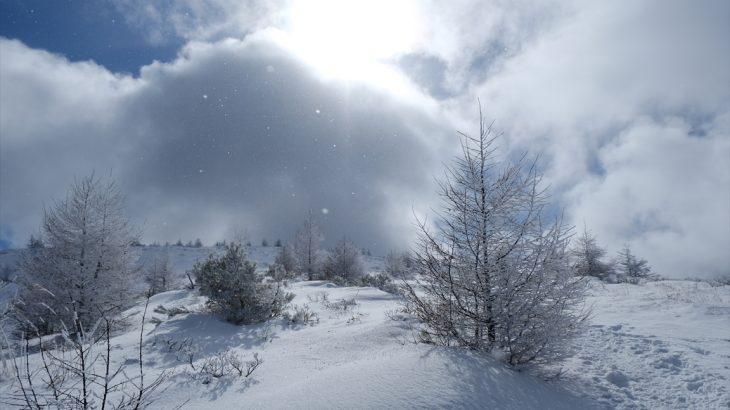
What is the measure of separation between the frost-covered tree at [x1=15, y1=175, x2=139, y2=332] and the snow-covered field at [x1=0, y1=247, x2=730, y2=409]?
382 cm

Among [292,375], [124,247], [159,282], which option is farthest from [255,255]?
[292,375]

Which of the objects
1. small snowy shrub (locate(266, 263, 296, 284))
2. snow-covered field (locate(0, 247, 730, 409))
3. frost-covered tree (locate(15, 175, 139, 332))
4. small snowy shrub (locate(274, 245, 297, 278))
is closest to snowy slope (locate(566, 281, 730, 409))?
snow-covered field (locate(0, 247, 730, 409))

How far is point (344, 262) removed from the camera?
3216cm

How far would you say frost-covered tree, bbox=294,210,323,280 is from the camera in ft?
109

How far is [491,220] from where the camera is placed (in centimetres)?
527

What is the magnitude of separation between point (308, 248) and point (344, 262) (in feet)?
12.4

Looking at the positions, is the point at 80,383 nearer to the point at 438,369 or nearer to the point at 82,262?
the point at 438,369

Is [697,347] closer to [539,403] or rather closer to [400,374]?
[539,403]

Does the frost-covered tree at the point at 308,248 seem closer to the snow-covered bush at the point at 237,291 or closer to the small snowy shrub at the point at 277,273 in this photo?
the small snowy shrub at the point at 277,273

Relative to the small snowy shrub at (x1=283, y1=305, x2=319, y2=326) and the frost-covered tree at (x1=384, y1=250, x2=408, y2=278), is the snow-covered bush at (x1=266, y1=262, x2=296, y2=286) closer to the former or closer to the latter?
the small snowy shrub at (x1=283, y1=305, x2=319, y2=326)

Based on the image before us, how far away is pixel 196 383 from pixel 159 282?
34607mm

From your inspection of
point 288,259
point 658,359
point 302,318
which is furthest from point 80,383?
point 288,259

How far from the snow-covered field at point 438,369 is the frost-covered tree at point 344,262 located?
2246cm

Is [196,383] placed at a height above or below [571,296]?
below
